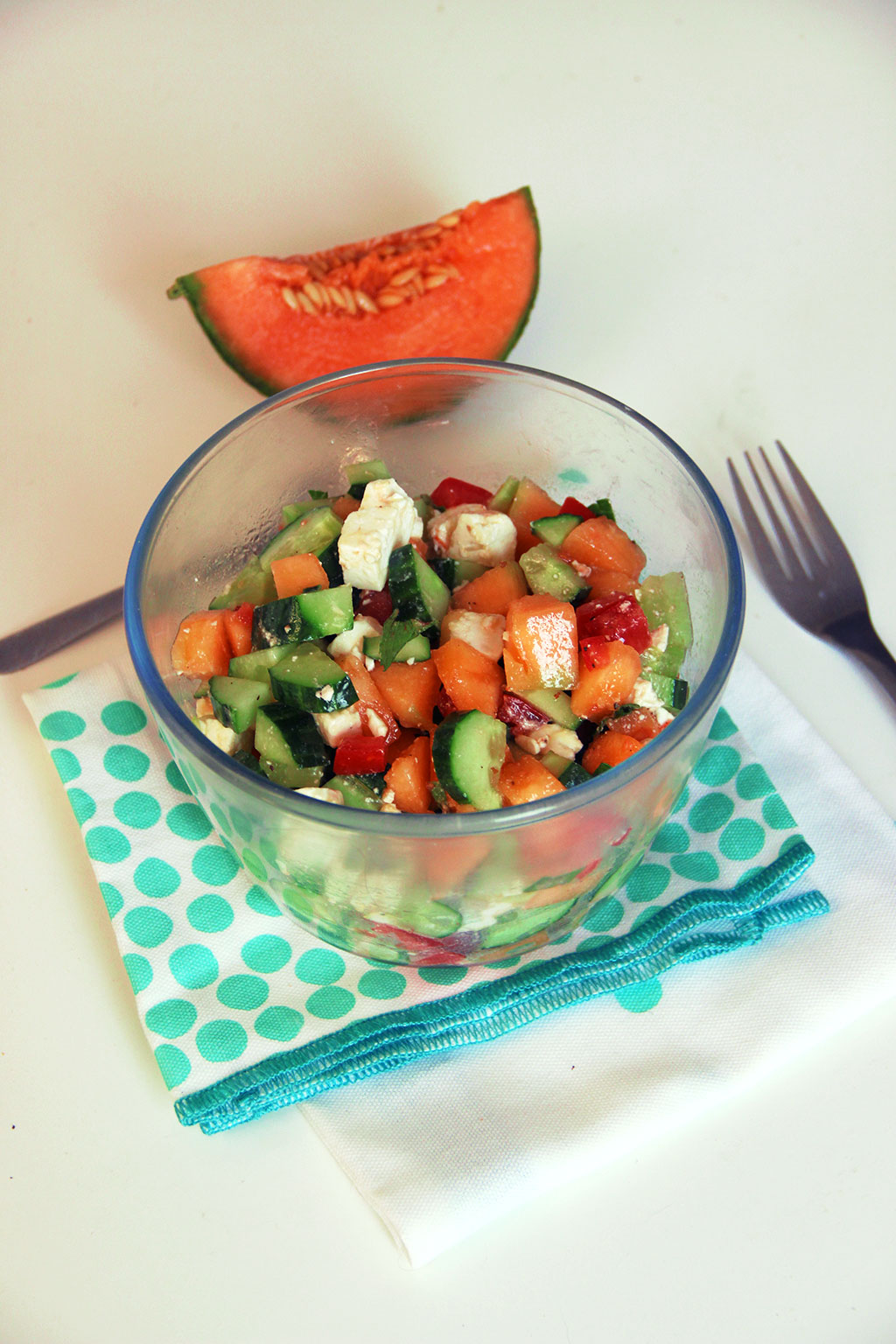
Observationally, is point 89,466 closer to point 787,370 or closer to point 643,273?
point 643,273

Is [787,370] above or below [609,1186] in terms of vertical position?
above

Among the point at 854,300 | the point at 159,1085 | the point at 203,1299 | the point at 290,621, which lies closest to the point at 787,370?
the point at 854,300

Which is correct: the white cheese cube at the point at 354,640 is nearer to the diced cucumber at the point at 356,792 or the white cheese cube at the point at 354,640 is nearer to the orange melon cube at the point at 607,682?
the diced cucumber at the point at 356,792

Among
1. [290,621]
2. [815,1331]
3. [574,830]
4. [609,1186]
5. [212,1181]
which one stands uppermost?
[290,621]

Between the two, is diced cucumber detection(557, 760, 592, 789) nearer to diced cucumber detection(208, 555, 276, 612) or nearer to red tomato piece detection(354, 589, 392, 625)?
red tomato piece detection(354, 589, 392, 625)

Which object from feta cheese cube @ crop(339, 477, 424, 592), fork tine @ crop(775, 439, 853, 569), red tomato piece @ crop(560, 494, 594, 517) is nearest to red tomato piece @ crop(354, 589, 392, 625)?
feta cheese cube @ crop(339, 477, 424, 592)

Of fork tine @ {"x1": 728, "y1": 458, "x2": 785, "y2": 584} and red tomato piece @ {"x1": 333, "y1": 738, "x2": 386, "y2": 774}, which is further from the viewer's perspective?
fork tine @ {"x1": 728, "y1": 458, "x2": 785, "y2": 584}

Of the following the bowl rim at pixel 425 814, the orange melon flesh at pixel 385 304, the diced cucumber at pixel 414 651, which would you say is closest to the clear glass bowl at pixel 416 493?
the bowl rim at pixel 425 814
